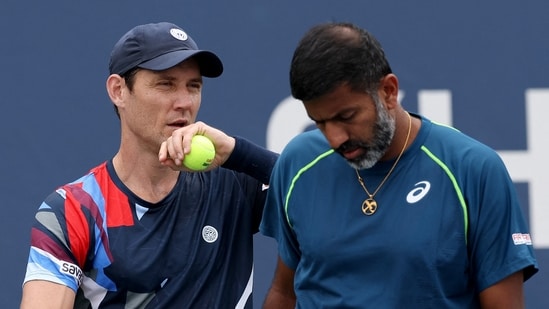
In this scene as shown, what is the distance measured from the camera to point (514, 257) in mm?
2920

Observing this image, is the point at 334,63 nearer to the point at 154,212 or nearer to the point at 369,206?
the point at 369,206

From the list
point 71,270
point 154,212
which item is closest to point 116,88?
point 154,212

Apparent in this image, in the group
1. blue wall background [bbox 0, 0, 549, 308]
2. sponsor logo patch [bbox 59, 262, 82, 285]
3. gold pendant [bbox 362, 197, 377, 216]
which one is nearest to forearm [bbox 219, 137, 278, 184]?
sponsor logo patch [bbox 59, 262, 82, 285]

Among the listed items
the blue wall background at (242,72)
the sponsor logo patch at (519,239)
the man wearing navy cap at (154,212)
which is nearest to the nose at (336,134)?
the sponsor logo patch at (519,239)

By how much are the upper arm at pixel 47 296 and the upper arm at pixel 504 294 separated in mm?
1249

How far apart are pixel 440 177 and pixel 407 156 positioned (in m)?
0.12

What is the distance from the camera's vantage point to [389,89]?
3006 mm

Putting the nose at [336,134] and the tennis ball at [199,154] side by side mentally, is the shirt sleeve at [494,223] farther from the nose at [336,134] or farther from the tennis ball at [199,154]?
the tennis ball at [199,154]

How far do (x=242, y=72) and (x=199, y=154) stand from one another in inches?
61.0

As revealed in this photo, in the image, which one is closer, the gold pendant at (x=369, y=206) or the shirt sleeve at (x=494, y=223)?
the shirt sleeve at (x=494, y=223)

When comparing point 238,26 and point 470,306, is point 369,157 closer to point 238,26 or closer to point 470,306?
point 470,306

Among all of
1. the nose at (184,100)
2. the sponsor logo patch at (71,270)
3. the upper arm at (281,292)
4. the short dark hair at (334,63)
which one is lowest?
the upper arm at (281,292)

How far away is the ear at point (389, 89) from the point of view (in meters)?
2.99

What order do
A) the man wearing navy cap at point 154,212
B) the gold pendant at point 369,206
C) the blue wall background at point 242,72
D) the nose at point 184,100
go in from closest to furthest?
1. the gold pendant at point 369,206
2. the man wearing navy cap at point 154,212
3. the nose at point 184,100
4. the blue wall background at point 242,72
